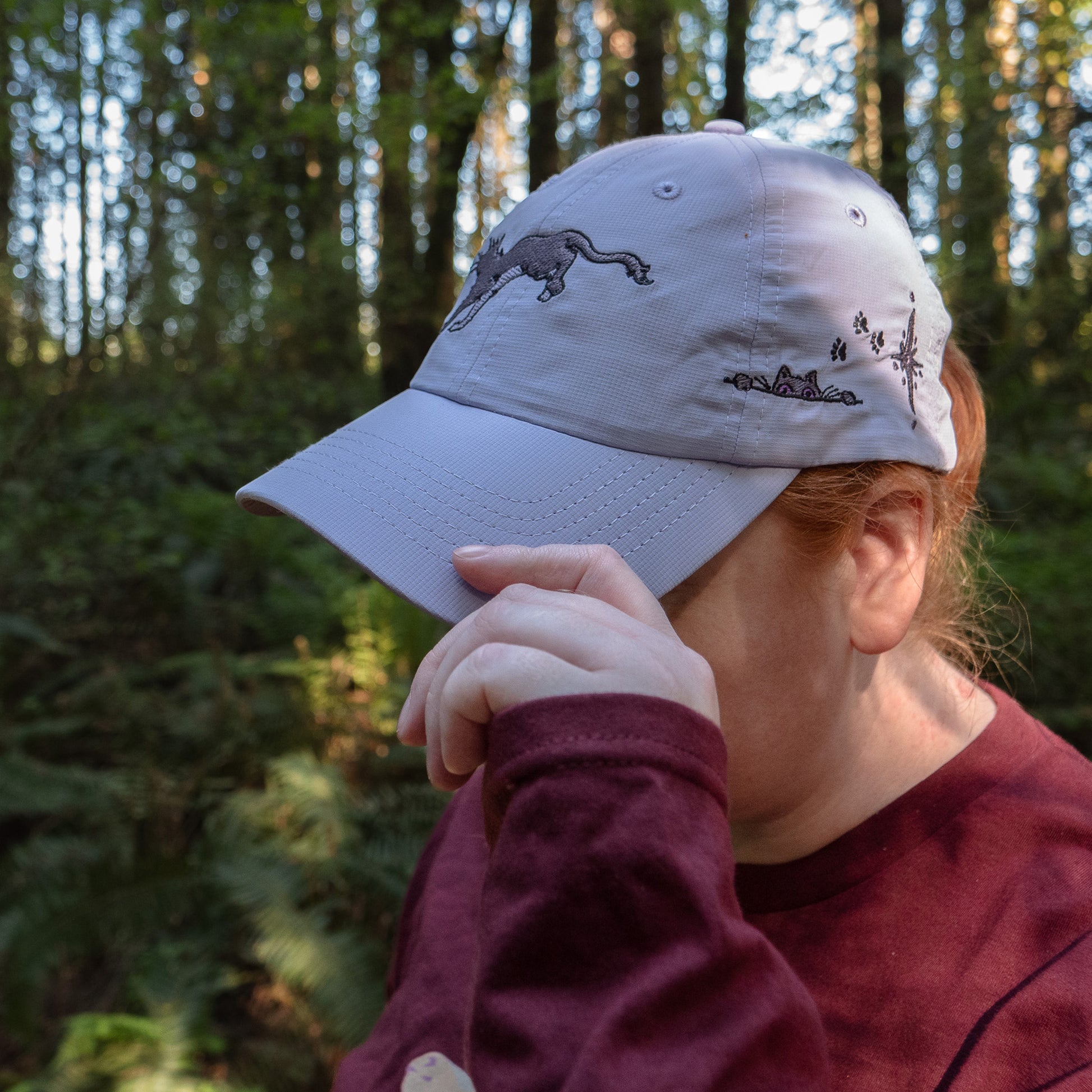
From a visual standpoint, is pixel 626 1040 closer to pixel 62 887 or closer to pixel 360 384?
pixel 62 887

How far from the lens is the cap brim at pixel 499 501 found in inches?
45.1

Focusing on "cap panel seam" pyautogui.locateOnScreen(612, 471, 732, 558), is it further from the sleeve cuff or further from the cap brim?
the sleeve cuff

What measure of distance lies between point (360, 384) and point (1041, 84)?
9.92m

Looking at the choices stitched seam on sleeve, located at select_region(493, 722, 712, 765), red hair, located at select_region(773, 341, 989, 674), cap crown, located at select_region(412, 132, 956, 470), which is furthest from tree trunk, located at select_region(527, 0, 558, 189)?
stitched seam on sleeve, located at select_region(493, 722, 712, 765)

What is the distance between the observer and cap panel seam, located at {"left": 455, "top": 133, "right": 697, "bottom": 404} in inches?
52.6

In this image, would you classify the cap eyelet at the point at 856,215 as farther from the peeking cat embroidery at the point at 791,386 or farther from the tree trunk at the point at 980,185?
the tree trunk at the point at 980,185

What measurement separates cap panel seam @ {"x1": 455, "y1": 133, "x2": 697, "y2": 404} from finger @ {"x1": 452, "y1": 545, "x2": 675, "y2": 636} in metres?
0.34

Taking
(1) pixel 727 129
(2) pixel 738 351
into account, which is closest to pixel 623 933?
(2) pixel 738 351

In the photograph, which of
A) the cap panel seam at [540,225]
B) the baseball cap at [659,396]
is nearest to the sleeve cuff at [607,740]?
the baseball cap at [659,396]

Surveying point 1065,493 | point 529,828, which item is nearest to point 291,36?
point 1065,493

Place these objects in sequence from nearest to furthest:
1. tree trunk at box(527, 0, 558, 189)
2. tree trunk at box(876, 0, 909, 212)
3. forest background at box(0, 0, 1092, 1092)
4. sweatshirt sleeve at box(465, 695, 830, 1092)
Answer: sweatshirt sleeve at box(465, 695, 830, 1092)
forest background at box(0, 0, 1092, 1092)
tree trunk at box(876, 0, 909, 212)
tree trunk at box(527, 0, 558, 189)

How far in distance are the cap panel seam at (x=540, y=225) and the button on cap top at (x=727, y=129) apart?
0.29ft

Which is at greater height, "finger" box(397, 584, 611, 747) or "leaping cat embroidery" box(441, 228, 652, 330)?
"leaping cat embroidery" box(441, 228, 652, 330)

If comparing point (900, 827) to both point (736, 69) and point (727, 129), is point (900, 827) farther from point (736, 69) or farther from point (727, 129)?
point (736, 69)
